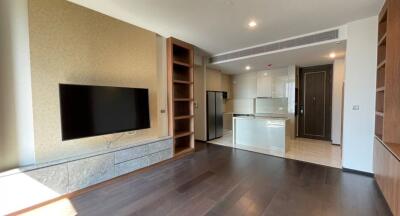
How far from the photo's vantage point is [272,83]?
6.39 metres

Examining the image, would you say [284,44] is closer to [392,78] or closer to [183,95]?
[392,78]

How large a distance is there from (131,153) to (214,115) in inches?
136

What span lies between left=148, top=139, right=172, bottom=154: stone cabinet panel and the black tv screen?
0.45m

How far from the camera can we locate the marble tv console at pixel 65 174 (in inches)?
81.3

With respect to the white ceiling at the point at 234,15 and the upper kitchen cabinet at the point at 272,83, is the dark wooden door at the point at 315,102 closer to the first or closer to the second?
the upper kitchen cabinet at the point at 272,83

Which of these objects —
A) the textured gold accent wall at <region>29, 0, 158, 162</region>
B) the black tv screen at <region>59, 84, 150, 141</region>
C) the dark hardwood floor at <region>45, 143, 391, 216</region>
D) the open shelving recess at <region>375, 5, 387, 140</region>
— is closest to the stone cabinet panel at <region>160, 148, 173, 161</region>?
the dark hardwood floor at <region>45, 143, 391, 216</region>

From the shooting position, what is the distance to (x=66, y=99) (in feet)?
8.05

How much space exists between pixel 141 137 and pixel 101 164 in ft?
3.13

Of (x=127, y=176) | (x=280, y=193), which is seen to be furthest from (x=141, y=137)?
(x=280, y=193)

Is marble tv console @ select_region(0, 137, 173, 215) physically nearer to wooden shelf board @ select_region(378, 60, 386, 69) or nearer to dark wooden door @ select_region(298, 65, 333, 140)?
wooden shelf board @ select_region(378, 60, 386, 69)

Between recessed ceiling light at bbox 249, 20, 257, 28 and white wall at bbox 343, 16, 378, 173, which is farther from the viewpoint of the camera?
recessed ceiling light at bbox 249, 20, 257, 28

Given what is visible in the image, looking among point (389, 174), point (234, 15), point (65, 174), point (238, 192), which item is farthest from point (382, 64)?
point (65, 174)

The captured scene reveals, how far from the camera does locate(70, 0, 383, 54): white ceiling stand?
104 inches

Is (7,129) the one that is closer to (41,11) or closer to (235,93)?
(41,11)
